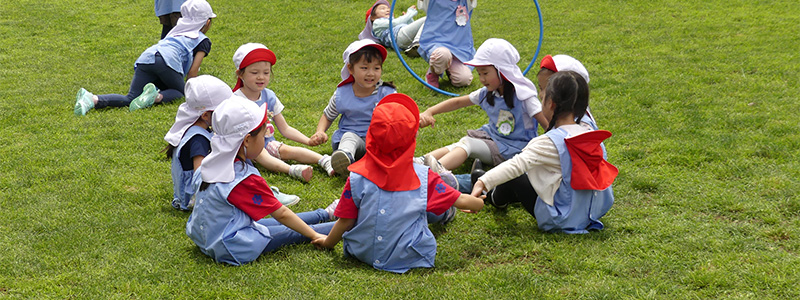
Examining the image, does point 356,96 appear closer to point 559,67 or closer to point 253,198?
point 559,67

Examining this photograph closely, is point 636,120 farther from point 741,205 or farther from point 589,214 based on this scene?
point 589,214

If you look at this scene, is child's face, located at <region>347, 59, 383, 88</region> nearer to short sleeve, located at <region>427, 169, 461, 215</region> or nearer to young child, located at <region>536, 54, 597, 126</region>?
young child, located at <region>536, 54, 597, 126</region>

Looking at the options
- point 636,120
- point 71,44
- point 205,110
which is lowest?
point 71,44

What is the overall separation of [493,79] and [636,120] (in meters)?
2.10

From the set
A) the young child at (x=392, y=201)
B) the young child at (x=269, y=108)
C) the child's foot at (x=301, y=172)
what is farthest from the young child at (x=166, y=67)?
the young child at (x=392, y=201)

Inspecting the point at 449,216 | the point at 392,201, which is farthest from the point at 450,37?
the point at 392,201

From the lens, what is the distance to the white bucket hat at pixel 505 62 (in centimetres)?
541

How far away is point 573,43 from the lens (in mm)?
10000

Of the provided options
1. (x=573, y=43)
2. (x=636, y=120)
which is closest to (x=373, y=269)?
(x=636, y=120)

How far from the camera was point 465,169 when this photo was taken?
5.89 m

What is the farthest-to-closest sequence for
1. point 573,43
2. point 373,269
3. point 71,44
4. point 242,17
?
1. point 242,17
2. point 71,44
3. point 573,43
4. point 373,269

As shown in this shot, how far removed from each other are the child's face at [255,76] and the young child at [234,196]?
1732mm

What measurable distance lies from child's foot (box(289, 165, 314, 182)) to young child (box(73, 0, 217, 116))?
277 cm

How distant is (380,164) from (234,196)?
0.90 meters
